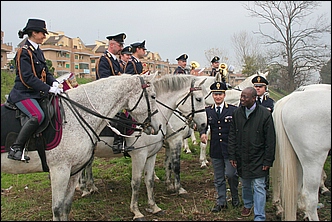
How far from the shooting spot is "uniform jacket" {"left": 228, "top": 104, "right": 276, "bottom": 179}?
4.57m

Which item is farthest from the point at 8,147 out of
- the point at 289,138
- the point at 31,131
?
the point at 289,138

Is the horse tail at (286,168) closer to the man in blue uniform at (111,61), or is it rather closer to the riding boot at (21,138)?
the man in blue uniform at (111,61)

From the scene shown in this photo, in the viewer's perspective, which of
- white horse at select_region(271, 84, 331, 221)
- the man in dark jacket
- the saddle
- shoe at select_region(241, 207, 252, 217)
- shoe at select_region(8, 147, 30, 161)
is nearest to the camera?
shoe at select_region(8, 147, 30, 161)

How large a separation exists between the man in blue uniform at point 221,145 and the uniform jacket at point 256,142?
2.22ft

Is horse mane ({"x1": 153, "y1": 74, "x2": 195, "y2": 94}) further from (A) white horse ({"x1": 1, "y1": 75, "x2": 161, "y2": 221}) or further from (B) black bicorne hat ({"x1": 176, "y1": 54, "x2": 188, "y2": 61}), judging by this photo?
(B) black bicorne hat ({"x1": 176, "y1": 54, "x2": 188, "y2": 61})

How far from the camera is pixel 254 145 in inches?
183

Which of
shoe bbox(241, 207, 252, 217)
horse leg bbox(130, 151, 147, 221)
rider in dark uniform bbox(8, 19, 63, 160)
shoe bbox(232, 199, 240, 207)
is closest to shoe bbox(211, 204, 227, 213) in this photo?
shoe bbox(232, 199, 240, 207)

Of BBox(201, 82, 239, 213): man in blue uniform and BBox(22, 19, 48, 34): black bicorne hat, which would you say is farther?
BBox(201, 82, 239, 213): man in blue uniform

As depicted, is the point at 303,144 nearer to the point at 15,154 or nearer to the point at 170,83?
the point at 170,83

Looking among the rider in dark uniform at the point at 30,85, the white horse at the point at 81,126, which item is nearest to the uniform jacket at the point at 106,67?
the white horse at the point at 81,126

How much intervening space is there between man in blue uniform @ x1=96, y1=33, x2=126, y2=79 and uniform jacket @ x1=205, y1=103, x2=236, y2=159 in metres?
1.95

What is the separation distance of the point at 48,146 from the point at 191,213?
2632 millimetres

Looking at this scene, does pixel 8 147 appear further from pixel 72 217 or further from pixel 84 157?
pixel 72 217

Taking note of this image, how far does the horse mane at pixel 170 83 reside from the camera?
571 centimetres
